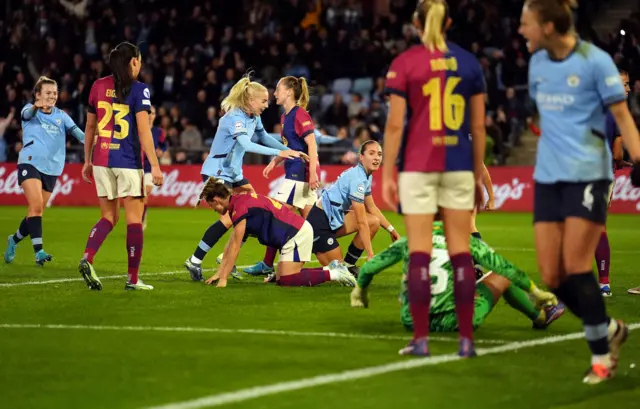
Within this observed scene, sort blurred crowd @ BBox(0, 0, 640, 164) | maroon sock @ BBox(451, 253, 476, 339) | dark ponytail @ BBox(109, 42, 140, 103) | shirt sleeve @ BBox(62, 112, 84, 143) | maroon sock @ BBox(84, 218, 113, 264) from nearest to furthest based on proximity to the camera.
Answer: maroon sock @ BBox(451, 253, 476, 339) < dark ponytail @ BBox(109, 42, 140, 103) < maroon sock @ BBox(84, 218, 113, 264) < shirt sleeve @ BBox(62, 112, 84, 143) < blurred crowd @ BBox(0, 0, 640, 164)

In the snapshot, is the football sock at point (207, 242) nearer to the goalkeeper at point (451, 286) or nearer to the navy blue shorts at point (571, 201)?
the goalkeeper at point (451, 286)

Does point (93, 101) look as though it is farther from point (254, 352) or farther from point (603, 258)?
point (603, 258)

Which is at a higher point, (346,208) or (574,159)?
(574,159)

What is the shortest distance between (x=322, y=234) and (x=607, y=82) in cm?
624

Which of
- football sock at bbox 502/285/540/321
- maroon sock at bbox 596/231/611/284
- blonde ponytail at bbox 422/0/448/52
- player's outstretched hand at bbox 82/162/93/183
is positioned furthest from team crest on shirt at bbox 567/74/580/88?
player's outstretched hand at bbox 82/162/93/183

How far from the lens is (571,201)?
7051 mm

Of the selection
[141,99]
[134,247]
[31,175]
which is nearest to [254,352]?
[134,247]

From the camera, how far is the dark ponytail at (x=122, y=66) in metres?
11.4

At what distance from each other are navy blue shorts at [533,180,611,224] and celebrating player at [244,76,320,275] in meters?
6.19

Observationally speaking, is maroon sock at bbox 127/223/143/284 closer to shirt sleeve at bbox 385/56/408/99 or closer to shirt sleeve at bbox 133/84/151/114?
shirt sleeve at bbox 133/84/151/114

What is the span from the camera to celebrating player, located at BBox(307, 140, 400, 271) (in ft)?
42.3

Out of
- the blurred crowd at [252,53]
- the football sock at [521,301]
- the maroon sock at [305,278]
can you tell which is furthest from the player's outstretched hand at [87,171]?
the blurred crowd at [252,53]

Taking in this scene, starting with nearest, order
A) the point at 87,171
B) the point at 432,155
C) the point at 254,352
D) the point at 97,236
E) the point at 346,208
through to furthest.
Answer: the point at 432,155 → the point at 254,352 → the point at 97,236 → the point at 87,171 → the point at 346,208

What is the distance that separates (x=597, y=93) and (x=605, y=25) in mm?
26362
